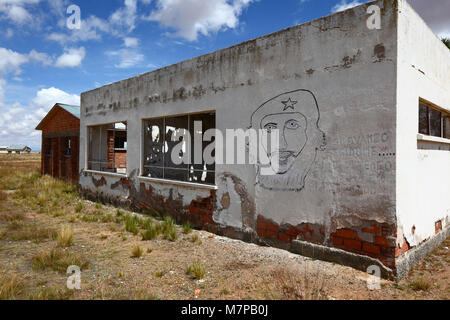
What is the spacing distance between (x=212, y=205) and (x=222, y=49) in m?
3.22

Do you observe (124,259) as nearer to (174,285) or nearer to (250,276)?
(174,285)

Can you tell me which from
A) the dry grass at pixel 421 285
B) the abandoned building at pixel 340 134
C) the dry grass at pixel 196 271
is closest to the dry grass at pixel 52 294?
the dry grass at pixel 196 271

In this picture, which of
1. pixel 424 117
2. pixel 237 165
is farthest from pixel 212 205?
pixel 424 117

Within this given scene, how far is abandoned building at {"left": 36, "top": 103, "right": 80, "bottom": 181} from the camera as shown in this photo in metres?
13.1

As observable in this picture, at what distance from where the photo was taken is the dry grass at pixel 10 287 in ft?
10.8

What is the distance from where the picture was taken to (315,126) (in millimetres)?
4488

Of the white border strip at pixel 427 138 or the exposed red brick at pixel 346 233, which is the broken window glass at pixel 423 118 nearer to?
the white border strip at pixel 427 138

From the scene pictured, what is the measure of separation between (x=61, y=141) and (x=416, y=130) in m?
14.9

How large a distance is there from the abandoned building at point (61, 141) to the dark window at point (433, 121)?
12599 mm

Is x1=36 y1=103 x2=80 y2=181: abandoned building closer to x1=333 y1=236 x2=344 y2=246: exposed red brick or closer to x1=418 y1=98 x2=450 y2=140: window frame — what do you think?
x1=333 y1=236 x2=344 y2=246: exposed red brick

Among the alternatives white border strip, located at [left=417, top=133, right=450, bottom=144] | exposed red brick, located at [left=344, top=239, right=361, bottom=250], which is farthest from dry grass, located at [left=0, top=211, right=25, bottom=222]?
white border strip, located at [left=417, top=133, right=450, bottom=144]

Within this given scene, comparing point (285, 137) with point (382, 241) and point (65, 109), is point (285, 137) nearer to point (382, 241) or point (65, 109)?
point (382, 241)

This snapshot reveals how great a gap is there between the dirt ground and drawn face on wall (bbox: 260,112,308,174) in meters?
1.52

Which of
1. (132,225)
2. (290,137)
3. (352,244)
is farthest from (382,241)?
(132,225)
